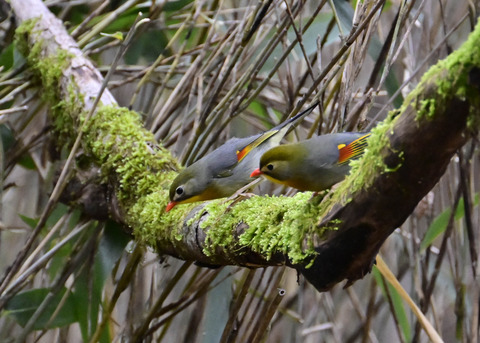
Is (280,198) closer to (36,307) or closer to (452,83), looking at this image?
(452,83)

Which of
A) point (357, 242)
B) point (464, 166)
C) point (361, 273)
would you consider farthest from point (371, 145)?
point (464, 166)

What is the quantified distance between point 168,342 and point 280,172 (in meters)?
2.98

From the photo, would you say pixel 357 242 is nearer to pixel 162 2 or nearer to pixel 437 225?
pixel 437 225

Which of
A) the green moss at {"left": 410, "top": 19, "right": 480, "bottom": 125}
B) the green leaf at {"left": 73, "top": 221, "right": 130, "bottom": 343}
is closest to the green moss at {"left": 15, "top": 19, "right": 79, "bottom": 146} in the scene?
the green leaf at {"left": 73, "top": 221, "right": 130, "bottom": 343}

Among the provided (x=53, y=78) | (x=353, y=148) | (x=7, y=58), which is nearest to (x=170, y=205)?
(x=353, y=148)

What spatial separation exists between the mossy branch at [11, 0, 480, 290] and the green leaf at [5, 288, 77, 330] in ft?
1.84

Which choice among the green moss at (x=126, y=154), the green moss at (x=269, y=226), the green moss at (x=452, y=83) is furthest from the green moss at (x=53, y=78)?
the green moss at (x=452, y=83)

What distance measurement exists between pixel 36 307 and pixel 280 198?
1639 millimetres

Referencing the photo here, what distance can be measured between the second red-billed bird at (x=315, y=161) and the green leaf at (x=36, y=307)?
1550 mm

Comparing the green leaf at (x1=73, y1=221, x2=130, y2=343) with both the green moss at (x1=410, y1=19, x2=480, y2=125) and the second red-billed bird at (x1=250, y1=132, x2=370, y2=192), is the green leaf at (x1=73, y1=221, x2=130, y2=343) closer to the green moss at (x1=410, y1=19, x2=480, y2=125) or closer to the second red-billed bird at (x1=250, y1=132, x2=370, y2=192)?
the second red-billed bird at (x1=250, y1=132, x2=370, y2=192)

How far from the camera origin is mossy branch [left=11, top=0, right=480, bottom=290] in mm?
1065

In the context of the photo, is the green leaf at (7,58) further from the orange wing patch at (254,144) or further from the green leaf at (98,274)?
the orange wing patch at (254,144)

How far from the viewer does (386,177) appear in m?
1.19

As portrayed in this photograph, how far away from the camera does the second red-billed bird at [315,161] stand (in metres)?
1.68
